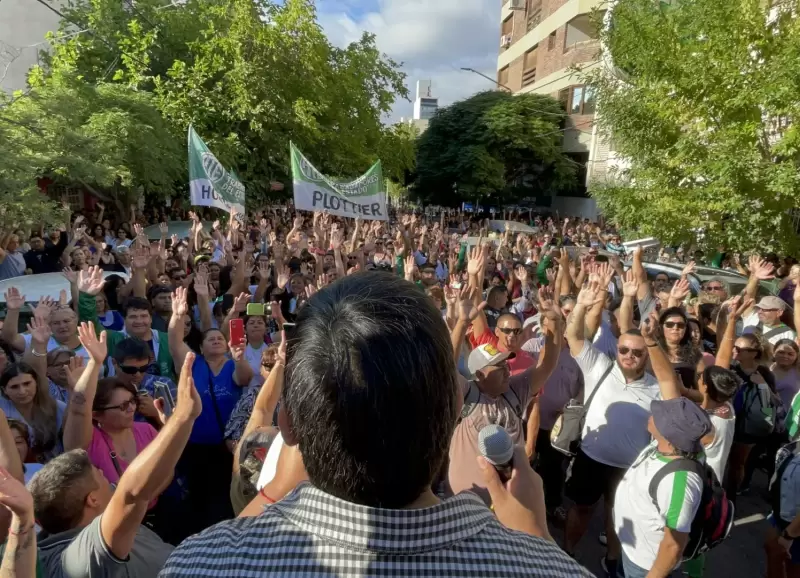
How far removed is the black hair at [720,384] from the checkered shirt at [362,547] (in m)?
2.54

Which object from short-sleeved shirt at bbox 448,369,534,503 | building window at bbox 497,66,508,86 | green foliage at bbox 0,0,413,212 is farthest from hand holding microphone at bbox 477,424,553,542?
building window at bbox 497,66,508,86

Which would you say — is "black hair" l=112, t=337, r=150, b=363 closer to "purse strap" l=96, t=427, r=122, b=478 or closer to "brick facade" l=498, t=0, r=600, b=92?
"purse strap" l=96, t=427, r=122, b=478

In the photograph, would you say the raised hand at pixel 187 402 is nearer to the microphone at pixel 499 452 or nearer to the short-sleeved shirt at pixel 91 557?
the short-sleeved shirt at pixel 91 557

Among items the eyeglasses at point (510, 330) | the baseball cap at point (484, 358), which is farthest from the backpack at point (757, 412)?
the baseball cap at point (484, 358)

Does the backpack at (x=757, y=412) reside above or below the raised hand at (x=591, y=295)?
below

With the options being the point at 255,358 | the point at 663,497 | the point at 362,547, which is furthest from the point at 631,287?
the point at 362,547

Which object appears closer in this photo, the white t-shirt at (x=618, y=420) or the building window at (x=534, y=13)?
the white t-shirt at (x=618, y=420)

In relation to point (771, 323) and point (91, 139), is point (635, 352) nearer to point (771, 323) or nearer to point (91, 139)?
point (771, 323)

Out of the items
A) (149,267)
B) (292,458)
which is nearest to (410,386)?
(292,458)

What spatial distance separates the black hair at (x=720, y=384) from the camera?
2.97 metres

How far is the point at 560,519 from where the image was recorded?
3947 millimetres

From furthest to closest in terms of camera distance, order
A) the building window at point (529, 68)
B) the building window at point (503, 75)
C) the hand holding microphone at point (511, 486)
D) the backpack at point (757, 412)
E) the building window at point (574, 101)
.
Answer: the building window at point (503, 75) < the building window at point (529, 68) < the building window at point (574, 101) < the backpack at point (757, 412) < the hand holding microphone at point (511, 486)

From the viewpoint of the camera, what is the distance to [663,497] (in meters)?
2.26

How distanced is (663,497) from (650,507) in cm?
14
